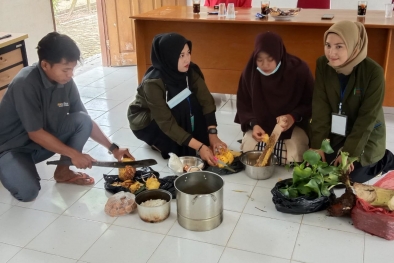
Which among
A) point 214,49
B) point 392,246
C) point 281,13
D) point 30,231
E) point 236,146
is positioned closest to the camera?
point 392,246

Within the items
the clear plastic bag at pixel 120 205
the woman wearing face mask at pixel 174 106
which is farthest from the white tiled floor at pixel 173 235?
the woman wearing face mask at pixel 174 106

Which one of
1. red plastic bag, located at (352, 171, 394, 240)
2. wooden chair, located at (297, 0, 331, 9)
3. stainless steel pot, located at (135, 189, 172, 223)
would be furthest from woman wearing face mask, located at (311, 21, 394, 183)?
wooden chair, located at (297, 0, 331, 9)

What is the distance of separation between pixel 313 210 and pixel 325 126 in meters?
0.52

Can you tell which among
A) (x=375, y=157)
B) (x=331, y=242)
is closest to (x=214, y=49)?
(x=375, y=157)

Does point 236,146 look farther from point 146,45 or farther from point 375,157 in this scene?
point 146,45

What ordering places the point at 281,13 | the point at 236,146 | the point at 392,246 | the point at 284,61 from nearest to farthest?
1. the point at 392,246
2. the point at 284,61
3. the point at 236,146
4. the point at 281,13

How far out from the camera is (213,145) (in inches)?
108

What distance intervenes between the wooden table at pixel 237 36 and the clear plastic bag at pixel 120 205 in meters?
1.79

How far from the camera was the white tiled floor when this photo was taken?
6.47ft

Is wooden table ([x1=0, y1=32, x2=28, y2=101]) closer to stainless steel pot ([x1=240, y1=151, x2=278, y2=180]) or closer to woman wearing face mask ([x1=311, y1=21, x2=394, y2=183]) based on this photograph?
stainless steel pot ([x1=240, y1=151, x2=278, y2=180])

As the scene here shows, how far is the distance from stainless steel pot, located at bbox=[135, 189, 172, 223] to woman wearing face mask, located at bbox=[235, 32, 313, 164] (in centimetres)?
76

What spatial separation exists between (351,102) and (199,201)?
1.03m

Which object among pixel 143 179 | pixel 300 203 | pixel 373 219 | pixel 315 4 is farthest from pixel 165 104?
pixel 315 4

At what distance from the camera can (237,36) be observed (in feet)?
11.9
